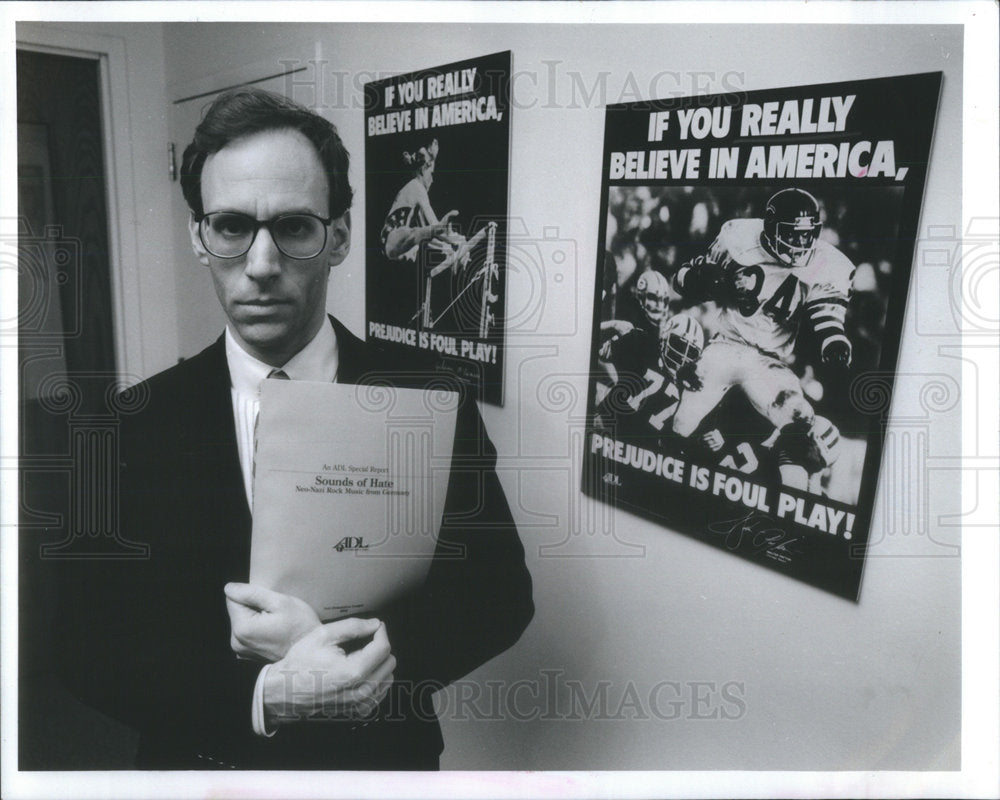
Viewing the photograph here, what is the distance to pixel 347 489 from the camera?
1465mm

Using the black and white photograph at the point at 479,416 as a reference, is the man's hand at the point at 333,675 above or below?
below

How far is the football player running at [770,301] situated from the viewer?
4.56 ft

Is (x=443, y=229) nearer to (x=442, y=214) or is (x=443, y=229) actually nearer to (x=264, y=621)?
(x=442, y=214)

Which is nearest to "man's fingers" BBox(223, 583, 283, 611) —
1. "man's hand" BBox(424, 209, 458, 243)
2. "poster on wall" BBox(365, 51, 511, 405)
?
"poster on wall" BBox(365, 51, 511, 405)

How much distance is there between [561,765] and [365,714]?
1.23 feet

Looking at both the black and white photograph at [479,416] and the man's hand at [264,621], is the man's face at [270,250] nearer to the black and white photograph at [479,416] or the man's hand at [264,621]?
the black and white photograph at [479,416]

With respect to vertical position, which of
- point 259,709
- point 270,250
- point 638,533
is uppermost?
point 270,250

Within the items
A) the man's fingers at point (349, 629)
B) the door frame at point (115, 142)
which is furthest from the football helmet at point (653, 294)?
the door frame at point (115, 142)

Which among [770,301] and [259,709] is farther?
[259,709]

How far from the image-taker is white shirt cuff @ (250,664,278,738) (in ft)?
4.91

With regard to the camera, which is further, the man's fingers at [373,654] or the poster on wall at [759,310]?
the man's fingers at [373,654]

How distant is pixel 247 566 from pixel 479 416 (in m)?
0.48

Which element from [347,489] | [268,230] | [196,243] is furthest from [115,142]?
[347,489]

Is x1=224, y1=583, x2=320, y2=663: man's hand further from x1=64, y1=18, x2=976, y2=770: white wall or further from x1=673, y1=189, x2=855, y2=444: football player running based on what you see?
x1=673, y1=189, x2=855, y2=444: football player running
